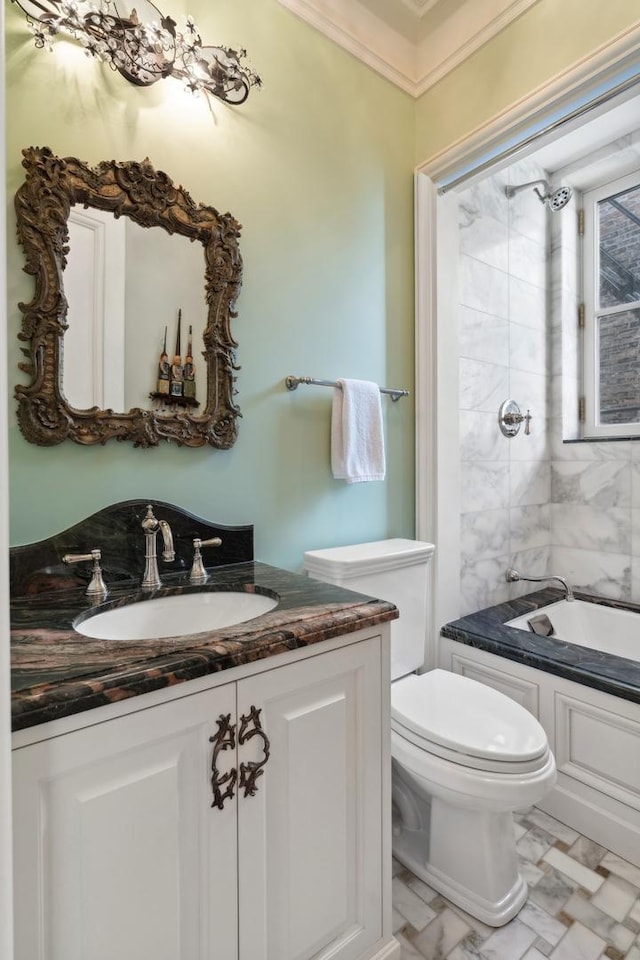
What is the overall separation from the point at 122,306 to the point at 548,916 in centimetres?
197

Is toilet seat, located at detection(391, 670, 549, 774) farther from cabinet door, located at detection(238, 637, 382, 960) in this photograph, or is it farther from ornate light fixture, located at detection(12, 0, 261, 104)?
ornate light fixture, located at detection(12, 0, 261, 104)

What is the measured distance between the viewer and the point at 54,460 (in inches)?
45.7

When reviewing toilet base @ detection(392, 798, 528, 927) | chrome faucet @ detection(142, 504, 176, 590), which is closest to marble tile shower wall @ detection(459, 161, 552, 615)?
toilet base @ detection(392, 798, 528, 927)

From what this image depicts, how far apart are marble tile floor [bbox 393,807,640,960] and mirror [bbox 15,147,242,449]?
139 centimetres

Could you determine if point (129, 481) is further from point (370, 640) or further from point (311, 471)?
point (370, 640)

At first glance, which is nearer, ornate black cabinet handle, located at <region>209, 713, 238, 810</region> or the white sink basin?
ornate black cabinet handle, located at <region>209, 713, 238, 810</region>

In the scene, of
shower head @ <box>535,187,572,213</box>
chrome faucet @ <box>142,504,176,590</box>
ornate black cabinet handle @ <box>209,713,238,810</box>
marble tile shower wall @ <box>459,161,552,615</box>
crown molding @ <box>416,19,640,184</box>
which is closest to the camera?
ornate black cabinet handle @ <box>209,713,238,810</box>

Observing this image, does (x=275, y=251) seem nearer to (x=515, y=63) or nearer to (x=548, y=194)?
(x=515, y=63)

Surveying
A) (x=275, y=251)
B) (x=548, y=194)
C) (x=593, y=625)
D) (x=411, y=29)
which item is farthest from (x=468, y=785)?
(x=548, y=194)

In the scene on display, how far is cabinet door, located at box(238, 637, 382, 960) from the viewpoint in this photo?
0.87 metres

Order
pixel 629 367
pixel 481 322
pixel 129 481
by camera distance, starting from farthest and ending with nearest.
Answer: pixel 629 367, pixel 481 322, pixel 129 481

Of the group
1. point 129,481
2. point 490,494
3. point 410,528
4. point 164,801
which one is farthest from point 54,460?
point 490,494

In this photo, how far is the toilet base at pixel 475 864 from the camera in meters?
1.27

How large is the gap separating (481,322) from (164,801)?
2110 mm
